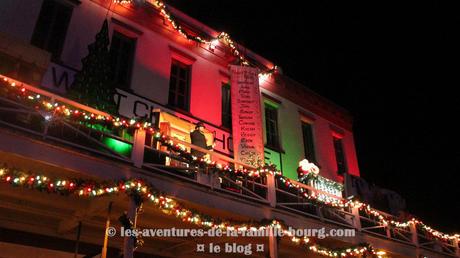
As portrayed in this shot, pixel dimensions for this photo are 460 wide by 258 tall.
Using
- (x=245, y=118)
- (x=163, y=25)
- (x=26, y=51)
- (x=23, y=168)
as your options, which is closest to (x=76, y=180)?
(x=23, y=168)

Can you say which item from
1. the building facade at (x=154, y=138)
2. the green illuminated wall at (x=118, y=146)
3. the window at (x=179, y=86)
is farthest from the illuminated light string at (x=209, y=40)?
the green illuminated wall at (x=118, y=146)

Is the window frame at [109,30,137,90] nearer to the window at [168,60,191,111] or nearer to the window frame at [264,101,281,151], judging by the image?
the window at [168,60,191,111]

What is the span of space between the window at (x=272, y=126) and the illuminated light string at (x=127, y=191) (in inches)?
220

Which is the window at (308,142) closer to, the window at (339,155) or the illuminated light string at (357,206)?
the window at (339,155)

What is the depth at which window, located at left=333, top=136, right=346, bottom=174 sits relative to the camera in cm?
1713

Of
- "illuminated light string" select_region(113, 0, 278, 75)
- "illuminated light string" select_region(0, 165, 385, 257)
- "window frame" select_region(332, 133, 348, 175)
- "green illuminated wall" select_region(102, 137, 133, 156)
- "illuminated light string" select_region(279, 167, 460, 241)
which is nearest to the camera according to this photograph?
"illuminated light string" select_region(0, 165, 385, 257)

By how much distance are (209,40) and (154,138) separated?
680cm

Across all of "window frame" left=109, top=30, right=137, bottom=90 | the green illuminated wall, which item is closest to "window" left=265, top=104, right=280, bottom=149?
"window frame" left=109, top=30, right=137, bottom=90

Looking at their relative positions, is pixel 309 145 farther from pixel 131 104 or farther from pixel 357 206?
pixel 131 104

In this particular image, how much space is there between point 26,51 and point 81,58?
6.79 feet

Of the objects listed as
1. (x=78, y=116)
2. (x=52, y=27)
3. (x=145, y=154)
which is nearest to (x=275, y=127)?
(x=145, y=154)

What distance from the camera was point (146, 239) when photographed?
33.7 ft

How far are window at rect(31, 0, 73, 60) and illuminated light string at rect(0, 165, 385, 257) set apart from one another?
481 cm

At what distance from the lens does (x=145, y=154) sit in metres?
9.46
